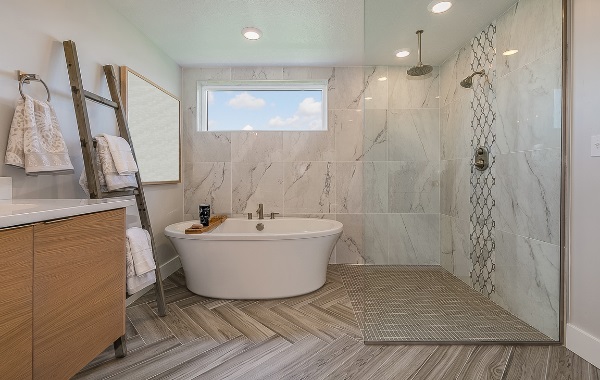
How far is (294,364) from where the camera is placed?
166 centimetres

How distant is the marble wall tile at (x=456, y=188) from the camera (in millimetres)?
2639

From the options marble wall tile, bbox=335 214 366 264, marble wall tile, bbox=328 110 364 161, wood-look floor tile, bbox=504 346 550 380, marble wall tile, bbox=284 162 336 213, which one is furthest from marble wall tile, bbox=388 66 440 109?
wood-look floor tile, bbox=504 346 550 380

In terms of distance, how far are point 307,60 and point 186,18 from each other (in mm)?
1248

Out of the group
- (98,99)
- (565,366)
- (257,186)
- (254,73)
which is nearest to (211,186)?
(257,186)

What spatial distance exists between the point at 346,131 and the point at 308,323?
2050mm

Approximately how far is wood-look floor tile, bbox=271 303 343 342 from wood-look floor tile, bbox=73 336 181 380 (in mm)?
717

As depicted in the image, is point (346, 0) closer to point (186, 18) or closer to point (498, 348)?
point (186, 18)

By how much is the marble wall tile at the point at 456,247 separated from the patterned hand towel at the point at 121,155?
2.36 metres

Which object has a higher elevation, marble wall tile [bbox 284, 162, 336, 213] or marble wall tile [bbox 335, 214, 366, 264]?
marble wall tile [bbox 284, 162, 336, 213]

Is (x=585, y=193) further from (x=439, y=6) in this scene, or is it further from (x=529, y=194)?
(x=439, y=6)

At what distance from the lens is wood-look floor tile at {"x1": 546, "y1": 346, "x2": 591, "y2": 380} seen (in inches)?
60.8

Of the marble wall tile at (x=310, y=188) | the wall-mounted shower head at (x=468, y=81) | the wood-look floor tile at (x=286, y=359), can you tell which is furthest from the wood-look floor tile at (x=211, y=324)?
the wall-mounted shower head at (x=468, y=81)

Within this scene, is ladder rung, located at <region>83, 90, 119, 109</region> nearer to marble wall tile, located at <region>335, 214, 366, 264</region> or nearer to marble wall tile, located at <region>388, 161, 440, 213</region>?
marble wall tile, located at <region>388, 161, 440, 213</region>

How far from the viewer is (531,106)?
6.64ft
